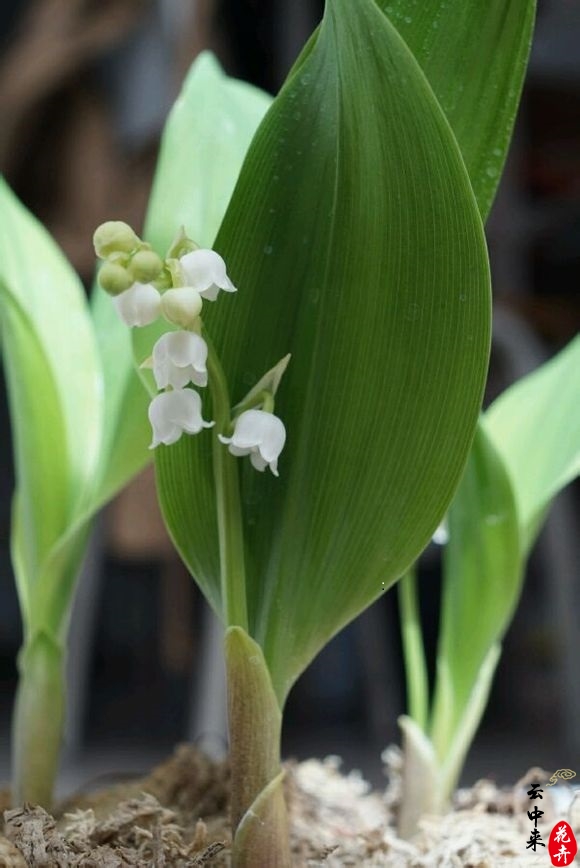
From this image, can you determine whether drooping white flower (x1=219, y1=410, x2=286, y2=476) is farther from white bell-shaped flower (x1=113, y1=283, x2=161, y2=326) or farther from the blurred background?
the blurred background

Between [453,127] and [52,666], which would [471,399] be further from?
[52,666]

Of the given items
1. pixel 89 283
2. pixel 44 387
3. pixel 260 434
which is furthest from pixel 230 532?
pixel 89 283

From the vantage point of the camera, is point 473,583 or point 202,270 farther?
point 473,583

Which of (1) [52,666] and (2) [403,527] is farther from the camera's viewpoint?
(1) [52,666]

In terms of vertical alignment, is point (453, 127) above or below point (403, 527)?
above

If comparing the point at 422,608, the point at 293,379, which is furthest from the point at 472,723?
the point at 422,608

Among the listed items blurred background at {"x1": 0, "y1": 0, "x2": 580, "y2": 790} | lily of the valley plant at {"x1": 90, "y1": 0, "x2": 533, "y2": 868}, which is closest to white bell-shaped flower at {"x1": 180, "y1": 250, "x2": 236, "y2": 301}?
lily of the valley plant at {"x1": 90, "y1": 0, "x2": 533, "y2": 868}

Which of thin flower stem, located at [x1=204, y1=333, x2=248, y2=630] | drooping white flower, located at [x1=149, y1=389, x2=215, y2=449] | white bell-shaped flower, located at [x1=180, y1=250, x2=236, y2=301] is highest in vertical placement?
white bell-shaped flower, located at [x1=180, y1=250, x2=236, y2=301]

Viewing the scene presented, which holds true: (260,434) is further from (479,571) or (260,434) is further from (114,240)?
(479,571)
